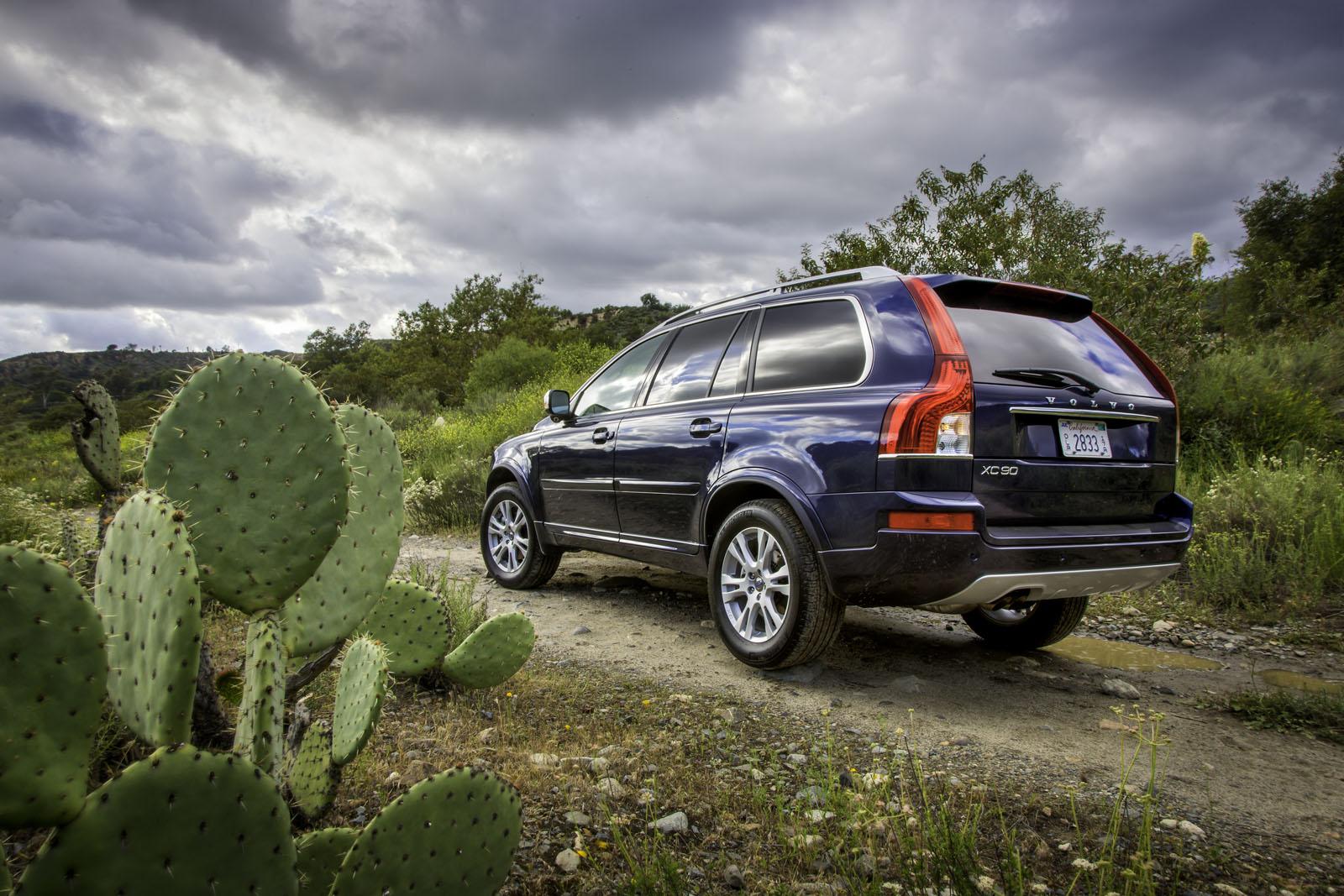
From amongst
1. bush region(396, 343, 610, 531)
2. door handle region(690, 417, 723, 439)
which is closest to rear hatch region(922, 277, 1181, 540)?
door handle region(690, 417, 723, 439)

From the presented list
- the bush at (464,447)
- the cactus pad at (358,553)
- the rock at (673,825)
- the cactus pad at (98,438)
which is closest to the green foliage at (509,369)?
the bush at (464,447)

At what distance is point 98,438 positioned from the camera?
2322 mm

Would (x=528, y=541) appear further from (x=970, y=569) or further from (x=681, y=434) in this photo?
(x=970, y=569)

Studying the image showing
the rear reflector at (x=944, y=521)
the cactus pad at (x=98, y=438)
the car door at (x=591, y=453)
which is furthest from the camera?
the car door at (x=591, y=453)

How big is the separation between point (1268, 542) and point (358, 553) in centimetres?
628

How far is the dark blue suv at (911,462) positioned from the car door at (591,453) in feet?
1.78

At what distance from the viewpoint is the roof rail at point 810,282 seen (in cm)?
398

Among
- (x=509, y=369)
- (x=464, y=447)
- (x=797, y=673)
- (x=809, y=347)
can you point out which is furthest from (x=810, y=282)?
(x=509, y=369)

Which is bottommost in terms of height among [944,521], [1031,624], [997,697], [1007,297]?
[997,697]

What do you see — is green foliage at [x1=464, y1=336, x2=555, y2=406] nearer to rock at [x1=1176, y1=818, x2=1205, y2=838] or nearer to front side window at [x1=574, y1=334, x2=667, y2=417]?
front side window at [x1=574, y1=334, x2=667, y2=417]

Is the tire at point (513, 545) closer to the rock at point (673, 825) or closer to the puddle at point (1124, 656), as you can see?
the puddle at point (1124, 656)

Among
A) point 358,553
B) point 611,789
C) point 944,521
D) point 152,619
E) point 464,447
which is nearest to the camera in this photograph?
point 152,619

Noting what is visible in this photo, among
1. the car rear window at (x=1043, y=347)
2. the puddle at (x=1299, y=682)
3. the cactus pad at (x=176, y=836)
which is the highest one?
the car rear window at (x=1043, y=347)

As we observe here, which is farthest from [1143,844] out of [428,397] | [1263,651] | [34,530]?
[428,397]
